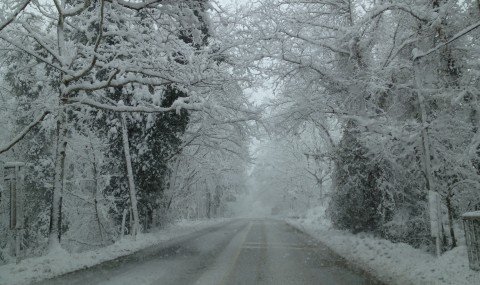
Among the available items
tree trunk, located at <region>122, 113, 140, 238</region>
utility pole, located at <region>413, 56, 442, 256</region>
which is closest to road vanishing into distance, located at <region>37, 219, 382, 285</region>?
utility pole, located at <region>413, 56, 442, 256</region>

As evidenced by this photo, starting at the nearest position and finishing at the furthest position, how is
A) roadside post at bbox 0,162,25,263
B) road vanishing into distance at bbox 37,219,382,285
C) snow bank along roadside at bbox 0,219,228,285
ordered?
road vanishing into distance at bbox 37,219,382,285, snow bank along roadside at bbox 0,219,228,285, roadside post at bbox 0,162,25,263

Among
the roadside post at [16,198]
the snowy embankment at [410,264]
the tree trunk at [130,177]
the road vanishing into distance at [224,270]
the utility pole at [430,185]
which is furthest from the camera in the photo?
the tree trunk at [130,177]

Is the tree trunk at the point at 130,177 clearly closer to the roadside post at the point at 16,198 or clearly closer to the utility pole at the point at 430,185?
the roadside post at the point at 16,198

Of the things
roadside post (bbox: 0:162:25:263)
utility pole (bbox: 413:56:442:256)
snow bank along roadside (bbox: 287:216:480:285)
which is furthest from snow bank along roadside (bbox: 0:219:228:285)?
utility pole (bbox: 413:56:442:256)

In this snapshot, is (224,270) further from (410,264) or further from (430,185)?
(430,185)

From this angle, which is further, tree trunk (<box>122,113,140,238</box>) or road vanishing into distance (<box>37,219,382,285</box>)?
tree trunk (<box>122,113,140,238</box>)

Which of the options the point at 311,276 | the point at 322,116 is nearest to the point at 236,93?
the point at 322,116

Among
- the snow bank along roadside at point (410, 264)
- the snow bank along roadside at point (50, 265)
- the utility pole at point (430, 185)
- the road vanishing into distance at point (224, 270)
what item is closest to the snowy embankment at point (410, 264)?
the snow bank along roadside at point (410, 264)

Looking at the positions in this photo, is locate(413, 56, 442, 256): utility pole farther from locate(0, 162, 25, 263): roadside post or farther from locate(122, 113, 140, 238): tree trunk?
locate(122, 113, 140, 238): tree trunk

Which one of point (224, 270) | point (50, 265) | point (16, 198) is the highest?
point (16, 198)

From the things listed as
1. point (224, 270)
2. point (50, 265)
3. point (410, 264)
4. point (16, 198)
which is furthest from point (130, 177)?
point (410, 264)

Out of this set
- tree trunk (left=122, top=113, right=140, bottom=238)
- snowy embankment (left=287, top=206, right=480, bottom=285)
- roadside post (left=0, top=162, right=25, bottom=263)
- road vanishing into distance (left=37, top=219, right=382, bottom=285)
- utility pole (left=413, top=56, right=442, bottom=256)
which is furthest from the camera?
tree trunk (left=122, top=113, right=140, bottom=238)

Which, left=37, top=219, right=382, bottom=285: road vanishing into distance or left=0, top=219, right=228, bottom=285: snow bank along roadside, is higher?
left=0, top=219, right=228, bottom=285: snow bank along roadside

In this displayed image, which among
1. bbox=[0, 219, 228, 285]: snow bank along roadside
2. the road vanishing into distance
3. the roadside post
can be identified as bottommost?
the road vanishing into distance
